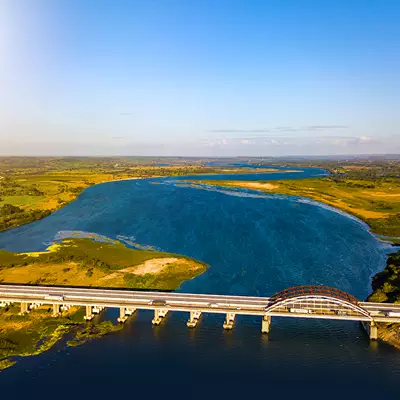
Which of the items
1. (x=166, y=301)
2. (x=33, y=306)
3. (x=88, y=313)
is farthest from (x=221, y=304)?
(x=33, y=306)

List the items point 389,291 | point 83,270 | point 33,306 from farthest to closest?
point 83,270
point 389,291
point 33,306

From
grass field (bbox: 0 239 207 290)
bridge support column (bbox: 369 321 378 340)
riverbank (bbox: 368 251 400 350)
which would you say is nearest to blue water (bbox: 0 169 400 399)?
bridge support column (bbox: 369 321 378 340)

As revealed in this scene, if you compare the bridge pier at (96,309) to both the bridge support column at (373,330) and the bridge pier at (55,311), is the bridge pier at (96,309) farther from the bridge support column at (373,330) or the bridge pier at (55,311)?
the bridge support column at (373,330)

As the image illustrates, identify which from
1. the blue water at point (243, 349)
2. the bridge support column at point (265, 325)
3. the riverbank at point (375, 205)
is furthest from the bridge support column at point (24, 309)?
the riverbank at point (375, 205)

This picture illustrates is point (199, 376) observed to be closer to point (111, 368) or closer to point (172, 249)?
point (111, 368)

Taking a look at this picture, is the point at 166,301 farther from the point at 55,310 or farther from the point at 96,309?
the point at 55,310

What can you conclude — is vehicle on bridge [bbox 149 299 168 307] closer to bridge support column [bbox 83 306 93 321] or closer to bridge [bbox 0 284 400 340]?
bridge [bbox 0 284 400 340]
